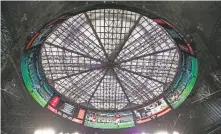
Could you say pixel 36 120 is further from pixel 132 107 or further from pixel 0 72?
pixel 132 107

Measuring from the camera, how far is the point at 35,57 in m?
26.0

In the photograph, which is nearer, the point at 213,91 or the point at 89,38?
the point at 213,91

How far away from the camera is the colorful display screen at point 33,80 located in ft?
78.5

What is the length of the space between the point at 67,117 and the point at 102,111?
4.06 m

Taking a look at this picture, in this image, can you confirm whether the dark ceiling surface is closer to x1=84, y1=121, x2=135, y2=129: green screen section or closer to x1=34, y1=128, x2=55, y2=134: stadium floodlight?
x1=34, y1=128, x2=55, y2=134: stadium floodlight

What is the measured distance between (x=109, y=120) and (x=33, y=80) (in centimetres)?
899

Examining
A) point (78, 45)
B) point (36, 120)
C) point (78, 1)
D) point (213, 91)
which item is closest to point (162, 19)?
point (78, 1)

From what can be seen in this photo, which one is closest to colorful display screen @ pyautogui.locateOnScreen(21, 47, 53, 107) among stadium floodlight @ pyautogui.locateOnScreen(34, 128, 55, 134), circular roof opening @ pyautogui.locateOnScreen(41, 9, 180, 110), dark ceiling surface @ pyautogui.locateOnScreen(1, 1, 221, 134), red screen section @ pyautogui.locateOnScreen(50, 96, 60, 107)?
red screen section @ pyautogui.locateOnScreen(50, 96, 60, 107)

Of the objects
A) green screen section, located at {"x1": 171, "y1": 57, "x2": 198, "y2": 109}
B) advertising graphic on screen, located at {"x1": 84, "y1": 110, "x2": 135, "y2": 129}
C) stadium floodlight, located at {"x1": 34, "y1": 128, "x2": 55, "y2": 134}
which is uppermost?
advertising graphic on screen, located at {"x1": 84, "y1": 110, "x2": 135, "y2": 129}

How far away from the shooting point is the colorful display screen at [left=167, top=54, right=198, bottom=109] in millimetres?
24217

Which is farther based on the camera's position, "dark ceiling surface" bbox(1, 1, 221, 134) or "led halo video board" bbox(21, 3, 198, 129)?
"led halo video board" bbox(21, 3, 198, 129)

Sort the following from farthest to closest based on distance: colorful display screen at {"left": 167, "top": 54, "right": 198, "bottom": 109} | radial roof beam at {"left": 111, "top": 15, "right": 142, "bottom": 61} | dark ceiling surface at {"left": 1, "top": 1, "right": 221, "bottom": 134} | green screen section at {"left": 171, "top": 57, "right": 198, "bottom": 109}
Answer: radial roof beam at {"left": 111, "top": 15, "right": 142, "bottom": 61}
colorful display screen at {"left": 167, "top": 54, "right": 198, "bottom": 109}
green screen section at {"left": 171, "top": 57, "right": 198, "bottom": 109}
dark ceiling surface at {"left": 1, "top": 1, "right": 221, "bottom": 134}

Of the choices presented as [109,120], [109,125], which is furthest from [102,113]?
[109,125]

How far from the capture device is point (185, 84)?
2638 centimetres
